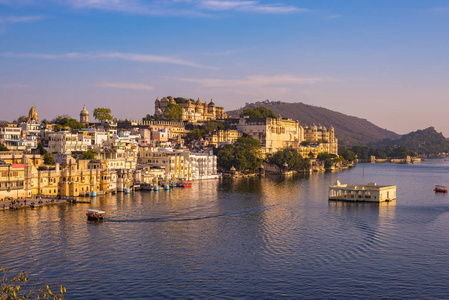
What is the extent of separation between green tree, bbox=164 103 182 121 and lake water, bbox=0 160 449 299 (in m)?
87.6

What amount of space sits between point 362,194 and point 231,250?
30.7 metres

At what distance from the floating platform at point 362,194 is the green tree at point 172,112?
280ft

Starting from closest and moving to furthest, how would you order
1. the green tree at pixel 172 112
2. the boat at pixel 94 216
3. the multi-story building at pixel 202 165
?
the boat at pixel 94 216 → the multi-story building at pixel 202 165 → the green tree at pixel 172 112

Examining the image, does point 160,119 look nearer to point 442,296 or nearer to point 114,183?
point 114,183

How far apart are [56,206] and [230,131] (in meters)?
88.0

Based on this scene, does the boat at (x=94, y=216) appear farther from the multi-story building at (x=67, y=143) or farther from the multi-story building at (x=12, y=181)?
the multi-story building at (x=67, y=143)

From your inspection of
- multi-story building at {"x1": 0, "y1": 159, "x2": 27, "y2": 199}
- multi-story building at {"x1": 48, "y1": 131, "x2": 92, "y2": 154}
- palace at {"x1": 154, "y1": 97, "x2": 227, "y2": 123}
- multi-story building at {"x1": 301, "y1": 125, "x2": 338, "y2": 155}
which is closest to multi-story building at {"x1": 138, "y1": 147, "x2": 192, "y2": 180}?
multi-story building at {"x1": 48, "y1": 131, "x2": 92, "y2": 154}

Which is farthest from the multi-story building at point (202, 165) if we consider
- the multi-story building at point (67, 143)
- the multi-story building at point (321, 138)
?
the multi-story building at point (321, 138)

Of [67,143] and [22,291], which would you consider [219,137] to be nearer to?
[67,143]

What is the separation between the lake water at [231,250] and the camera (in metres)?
27.8

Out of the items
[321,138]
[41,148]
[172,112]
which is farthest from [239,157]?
[321,138]

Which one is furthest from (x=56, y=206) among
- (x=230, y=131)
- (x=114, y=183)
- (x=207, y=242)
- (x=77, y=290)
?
(x=230, y=131)

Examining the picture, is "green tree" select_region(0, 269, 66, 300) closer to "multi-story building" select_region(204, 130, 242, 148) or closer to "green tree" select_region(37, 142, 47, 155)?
"green tree" select_region(37, 142, 47, 155)

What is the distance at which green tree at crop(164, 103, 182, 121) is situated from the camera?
143125 mm
